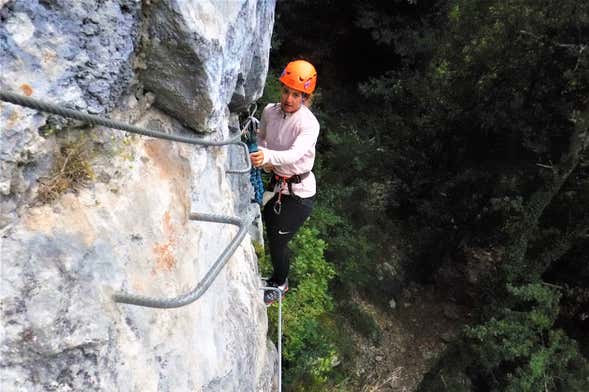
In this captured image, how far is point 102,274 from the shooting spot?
179 centimetres

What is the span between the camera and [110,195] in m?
1.95

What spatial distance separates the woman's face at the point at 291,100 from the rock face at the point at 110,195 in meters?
0.67

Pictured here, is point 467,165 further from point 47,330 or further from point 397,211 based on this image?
point 47,330

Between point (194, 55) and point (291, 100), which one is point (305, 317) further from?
point (194, 55)

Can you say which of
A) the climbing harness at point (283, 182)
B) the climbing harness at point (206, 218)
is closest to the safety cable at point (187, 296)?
the climbing harness at point (206, 218)

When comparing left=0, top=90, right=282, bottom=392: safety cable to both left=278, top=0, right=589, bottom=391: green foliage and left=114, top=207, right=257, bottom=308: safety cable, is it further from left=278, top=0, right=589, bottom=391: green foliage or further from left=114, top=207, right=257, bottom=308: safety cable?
left=278, top=0, right=589, bottom=391: green foliage

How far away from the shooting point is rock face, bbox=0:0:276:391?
1536 mm

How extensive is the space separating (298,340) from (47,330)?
4488 millimetres

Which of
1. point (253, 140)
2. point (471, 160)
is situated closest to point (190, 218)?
point (253, 140)

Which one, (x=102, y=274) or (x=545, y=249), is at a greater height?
(x=102, y=274)

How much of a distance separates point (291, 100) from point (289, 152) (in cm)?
45

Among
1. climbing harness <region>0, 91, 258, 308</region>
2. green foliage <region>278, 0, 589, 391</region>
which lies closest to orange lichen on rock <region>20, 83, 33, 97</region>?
climbing harness <region>0, 91, 258, 308</region>

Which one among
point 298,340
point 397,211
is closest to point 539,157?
point 397,211

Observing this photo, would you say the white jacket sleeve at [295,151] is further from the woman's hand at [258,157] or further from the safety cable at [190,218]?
the safety cable at [190,218]
